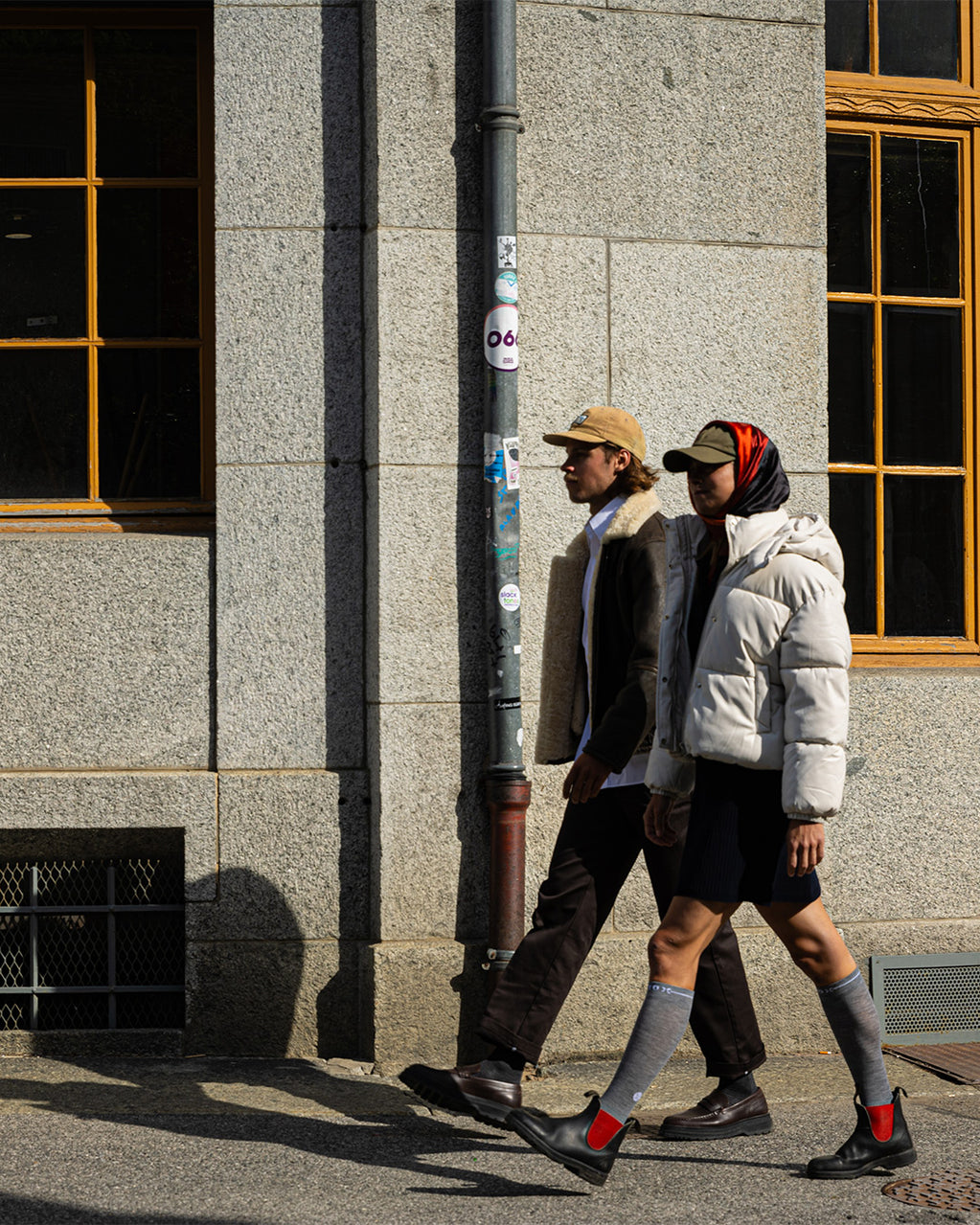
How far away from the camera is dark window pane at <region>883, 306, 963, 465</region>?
6.51 m

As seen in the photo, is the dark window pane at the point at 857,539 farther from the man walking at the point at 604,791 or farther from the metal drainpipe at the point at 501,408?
the man walking at the point at 604,791

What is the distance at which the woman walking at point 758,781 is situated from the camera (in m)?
3.87

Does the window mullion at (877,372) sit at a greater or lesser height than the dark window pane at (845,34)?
lesser

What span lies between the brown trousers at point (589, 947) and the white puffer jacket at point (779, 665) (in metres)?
0.57

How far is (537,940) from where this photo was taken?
4.54 m

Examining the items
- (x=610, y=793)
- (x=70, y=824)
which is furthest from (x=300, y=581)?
(x=610, y=793)

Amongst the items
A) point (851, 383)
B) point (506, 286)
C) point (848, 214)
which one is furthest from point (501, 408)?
point (848, 214)

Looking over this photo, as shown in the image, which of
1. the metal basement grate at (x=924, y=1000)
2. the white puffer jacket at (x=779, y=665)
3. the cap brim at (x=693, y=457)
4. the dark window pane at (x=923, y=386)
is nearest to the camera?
the white puffer jacket at (x=779, y=665)

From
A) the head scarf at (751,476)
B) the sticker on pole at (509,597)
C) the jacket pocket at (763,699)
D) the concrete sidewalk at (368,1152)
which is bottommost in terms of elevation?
the concrete sidewalk at (368,1152)

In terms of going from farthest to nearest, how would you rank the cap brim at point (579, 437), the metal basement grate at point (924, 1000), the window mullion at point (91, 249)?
1. the window mullion at point (91, 249)
2. the metal basement grate at point (924, 1000)
3. the cap brim at point (579, 437)

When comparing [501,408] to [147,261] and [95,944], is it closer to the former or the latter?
[147,261]

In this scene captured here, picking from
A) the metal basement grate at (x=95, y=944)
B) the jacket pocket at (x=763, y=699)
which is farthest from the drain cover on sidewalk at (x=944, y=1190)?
the metal basement grate at (x=95, y=944)

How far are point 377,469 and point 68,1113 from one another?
2.41 m

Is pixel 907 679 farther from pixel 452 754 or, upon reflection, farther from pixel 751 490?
pixel 751 490
